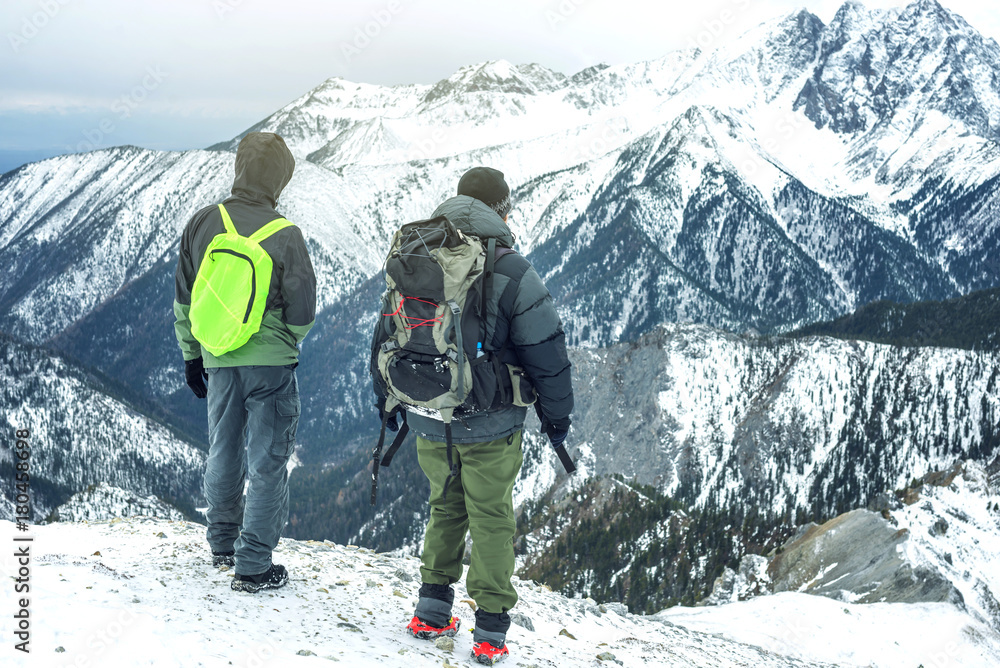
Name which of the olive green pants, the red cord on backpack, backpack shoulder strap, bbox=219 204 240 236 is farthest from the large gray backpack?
backpack shoulder strap, bbox=219 204 240 236

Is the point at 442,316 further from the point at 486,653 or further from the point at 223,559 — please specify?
the point at 223,559

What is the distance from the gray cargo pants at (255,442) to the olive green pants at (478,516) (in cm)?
180

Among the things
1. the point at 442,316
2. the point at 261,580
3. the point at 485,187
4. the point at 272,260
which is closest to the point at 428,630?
the point at 261,580

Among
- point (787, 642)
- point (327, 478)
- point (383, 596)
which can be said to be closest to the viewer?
point (383, 596)

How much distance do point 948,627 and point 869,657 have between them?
940cm

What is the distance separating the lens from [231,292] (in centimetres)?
746

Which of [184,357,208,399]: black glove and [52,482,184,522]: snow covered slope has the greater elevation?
[184,357,208,399]: black glove

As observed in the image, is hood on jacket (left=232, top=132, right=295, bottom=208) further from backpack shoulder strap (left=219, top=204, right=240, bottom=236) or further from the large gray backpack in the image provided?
the large gray backpack

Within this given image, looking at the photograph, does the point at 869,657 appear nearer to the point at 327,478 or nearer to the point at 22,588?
the point at 22,588

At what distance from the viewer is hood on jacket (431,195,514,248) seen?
7.19m

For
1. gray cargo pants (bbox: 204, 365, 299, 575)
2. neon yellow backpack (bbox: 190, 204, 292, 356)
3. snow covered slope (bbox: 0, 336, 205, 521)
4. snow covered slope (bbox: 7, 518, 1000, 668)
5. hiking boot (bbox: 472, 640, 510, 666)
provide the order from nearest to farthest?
snow covered slope (bbox: 7, 518, 1000, 668) < neon yellow backpack (bbox: 190, 204, 292, 356) < hiking boot (bbox: 472, 640, 510, 666) < gray cargo pants (bbox: 204, 365, 299, 575) < snow covered slope (bbox: 0, 336, 205, 521)

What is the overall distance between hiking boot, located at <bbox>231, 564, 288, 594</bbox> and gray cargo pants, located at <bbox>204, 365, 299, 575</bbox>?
11cm

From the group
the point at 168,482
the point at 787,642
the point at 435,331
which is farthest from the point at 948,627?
the point at 168,482

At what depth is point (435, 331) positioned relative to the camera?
6.98m
